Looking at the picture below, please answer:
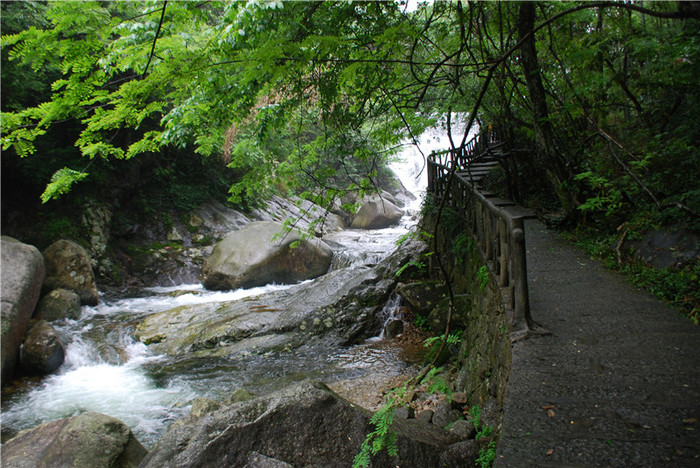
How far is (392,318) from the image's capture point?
26.9 feet

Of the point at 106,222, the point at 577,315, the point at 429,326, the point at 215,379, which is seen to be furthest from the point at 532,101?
the point at 106,222

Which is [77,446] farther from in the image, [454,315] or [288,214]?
[288,214]

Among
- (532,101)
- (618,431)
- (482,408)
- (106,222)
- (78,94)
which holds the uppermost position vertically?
(532,101)

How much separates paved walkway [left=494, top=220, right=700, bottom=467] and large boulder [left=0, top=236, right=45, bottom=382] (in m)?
7.57

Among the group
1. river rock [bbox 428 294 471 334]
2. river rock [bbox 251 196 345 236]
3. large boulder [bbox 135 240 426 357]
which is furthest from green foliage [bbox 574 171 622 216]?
river rock [bbox 251 196 345 236]

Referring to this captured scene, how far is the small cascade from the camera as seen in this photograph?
789 cm

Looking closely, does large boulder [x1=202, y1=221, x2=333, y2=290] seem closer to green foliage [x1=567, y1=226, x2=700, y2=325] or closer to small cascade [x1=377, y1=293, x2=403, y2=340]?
small cascade [x1=377, y1=293, x2=403, y2=340]

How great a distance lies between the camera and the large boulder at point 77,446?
11.7ft

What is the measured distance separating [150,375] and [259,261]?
478cm

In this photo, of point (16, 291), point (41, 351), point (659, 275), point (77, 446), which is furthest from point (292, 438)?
point (16, 291)

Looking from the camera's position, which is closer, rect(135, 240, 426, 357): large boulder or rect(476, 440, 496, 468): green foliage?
rect(476, 440, 496, 468): green foliage

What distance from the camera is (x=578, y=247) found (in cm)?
577

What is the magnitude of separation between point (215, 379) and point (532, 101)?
6833 mm

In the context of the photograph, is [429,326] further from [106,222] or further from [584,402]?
[106,222]
